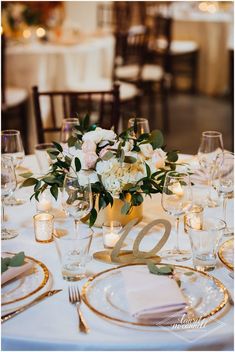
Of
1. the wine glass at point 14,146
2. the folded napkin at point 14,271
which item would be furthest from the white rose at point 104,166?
the wine glass at point 14,146

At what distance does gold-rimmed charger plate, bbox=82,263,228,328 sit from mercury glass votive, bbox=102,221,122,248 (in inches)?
6.1

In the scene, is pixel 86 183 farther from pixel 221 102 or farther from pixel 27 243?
pixel 221 102

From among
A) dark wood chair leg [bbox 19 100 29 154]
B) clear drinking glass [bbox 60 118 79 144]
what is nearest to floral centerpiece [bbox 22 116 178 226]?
clear drinking glass [bbox 60 118 79 144]

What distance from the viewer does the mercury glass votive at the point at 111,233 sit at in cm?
153

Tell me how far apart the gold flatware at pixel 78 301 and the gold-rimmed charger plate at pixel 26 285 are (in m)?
0.07

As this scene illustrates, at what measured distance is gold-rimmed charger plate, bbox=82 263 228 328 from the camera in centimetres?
119

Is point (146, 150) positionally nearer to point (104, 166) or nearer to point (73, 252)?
point (104, 166)

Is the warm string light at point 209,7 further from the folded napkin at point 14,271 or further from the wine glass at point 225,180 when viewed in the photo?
the folded napkin at point 14,271

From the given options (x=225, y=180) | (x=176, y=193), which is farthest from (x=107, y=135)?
(x=225, y=180)

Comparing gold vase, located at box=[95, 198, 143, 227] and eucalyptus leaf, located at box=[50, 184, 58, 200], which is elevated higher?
eucalyptus leaf, located at box=[50, 184, 58, 200]

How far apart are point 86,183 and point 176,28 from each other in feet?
20.0

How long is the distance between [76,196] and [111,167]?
0.14 metres

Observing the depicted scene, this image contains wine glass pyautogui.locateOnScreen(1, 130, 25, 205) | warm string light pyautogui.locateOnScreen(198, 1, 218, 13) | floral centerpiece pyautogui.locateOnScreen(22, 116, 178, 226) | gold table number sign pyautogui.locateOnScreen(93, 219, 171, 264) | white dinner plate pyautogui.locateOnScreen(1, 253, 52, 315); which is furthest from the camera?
warm string light pyautogui.locateOnScreen(198, 1, 218, 13)

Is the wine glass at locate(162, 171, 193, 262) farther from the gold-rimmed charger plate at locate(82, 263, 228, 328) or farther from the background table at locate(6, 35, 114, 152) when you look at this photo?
the background table at locate(6, 35, 114, 152)
